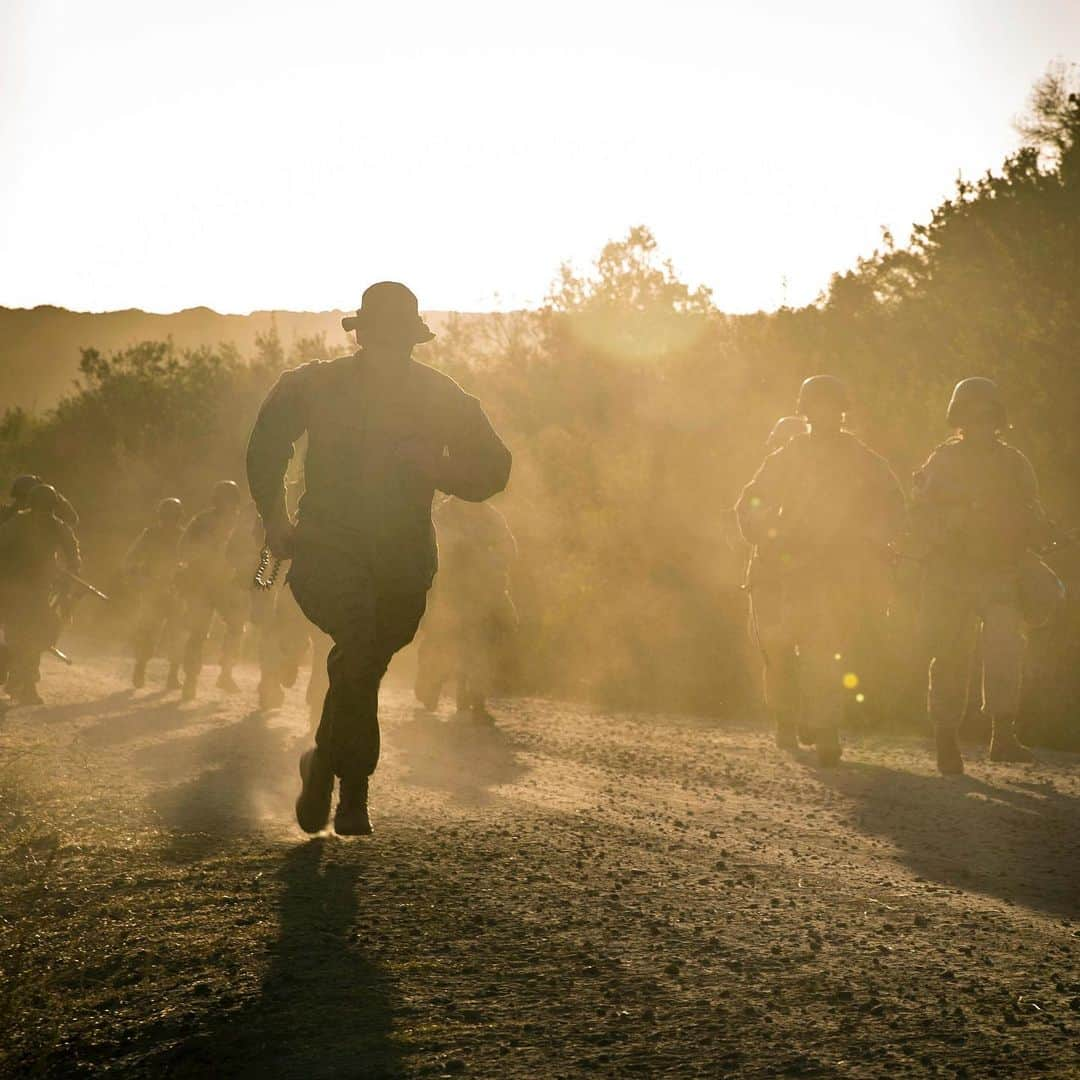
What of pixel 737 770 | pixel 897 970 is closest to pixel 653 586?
pixel 737 770

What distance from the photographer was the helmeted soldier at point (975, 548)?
10.8 metres

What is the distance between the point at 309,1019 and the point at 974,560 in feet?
25.4

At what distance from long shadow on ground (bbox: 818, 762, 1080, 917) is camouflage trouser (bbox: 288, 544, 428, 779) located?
94.5 inches

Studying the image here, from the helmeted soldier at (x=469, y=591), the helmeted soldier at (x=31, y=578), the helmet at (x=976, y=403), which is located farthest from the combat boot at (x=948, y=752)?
the helmeted soldier at (x=31, y=578)

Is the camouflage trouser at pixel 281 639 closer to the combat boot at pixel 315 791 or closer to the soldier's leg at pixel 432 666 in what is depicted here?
the soldier's leg at pixel 432 666

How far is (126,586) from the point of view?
19812 mm

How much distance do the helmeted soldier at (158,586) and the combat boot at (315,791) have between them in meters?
12.4

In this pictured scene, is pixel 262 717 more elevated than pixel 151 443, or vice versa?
pixel 151 443

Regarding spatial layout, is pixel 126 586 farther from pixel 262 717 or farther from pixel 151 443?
pixel 151 443

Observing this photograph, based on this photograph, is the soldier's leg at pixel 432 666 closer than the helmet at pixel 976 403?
No

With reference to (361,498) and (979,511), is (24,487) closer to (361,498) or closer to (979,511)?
(979,511)

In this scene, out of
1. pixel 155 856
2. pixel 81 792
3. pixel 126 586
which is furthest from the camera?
pixel 126 586

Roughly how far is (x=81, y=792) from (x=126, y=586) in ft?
37.8

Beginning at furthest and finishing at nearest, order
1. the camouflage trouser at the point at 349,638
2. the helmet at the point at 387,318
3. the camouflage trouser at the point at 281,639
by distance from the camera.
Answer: the camouflage trouser at the point at 281,639, the helmet at the point at 387,318, the camouflage trouser at the point at 349,638
